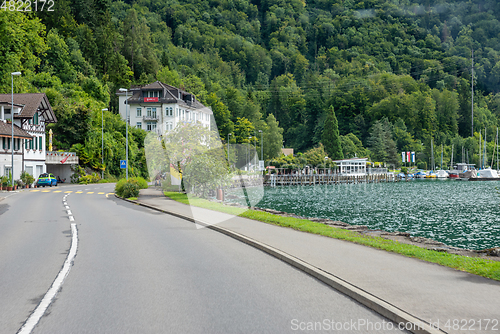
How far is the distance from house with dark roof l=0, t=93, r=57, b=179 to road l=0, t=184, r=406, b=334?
145 ft

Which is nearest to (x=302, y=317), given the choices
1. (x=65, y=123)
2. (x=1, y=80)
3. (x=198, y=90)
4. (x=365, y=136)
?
(x=1, y=80)

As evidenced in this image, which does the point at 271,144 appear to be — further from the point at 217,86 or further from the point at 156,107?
the point at 156,107

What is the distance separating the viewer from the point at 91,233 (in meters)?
16.0

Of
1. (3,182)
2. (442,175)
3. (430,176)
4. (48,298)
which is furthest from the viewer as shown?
(430,176)

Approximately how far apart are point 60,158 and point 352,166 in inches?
3288

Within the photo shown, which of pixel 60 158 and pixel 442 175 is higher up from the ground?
pixel 60 158

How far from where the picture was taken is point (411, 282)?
7.89 meters

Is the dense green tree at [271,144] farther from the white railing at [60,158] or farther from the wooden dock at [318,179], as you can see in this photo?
the white railing at [60,158]

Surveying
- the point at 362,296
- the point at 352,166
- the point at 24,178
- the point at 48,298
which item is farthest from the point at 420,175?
the point at 48,298

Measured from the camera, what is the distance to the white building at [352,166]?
407 ft

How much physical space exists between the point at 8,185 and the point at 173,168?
22.3 m

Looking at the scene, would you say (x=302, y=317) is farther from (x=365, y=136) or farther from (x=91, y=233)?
(x=365, y=136)

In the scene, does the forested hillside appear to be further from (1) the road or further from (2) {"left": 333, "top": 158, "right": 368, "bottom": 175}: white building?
(1) the road

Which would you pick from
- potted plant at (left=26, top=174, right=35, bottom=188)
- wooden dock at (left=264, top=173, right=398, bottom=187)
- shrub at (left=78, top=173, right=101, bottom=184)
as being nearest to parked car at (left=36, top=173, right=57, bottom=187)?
potted plant at (left=26, top=174, right=35, bottom=188)
